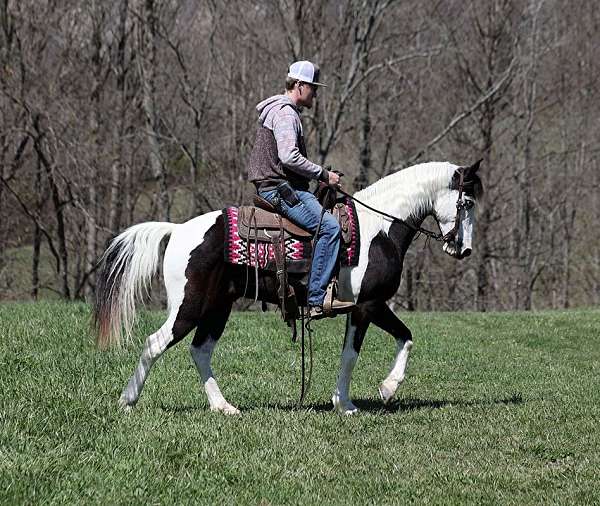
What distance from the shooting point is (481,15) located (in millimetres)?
31078

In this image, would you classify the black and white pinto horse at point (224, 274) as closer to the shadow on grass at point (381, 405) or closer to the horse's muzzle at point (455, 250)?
the horse's muzzle at point (455, 250)

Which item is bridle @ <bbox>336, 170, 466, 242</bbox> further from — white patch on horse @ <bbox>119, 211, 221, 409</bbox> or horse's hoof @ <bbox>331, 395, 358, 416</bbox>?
horse's hoof @ <bbox>331, 395, 358, 416</bbox>

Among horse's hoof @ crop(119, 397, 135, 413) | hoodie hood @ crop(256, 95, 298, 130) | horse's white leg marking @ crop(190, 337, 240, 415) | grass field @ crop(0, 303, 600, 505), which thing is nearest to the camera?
grass field @ crop(0, 303, 600, 505)

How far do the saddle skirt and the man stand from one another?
0.39 feet

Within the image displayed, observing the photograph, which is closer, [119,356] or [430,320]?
[119,356]

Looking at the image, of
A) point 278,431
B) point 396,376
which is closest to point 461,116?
point 396,376

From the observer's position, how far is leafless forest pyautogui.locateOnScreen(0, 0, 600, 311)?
2444 cm

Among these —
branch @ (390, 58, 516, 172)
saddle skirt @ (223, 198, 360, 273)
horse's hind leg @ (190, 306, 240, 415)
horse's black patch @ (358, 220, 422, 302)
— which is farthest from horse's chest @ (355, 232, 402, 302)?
branch @ (390, 58, 516, 172)

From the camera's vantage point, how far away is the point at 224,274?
24.7 ft

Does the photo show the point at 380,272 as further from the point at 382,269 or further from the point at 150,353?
the point at 150,353

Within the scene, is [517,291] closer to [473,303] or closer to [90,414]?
[473,303]

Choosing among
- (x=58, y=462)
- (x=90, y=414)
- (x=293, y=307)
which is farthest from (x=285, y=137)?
(x=58, y=462)

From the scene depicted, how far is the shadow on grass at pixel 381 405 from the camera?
7797 mm

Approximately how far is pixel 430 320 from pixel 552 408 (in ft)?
26.0
